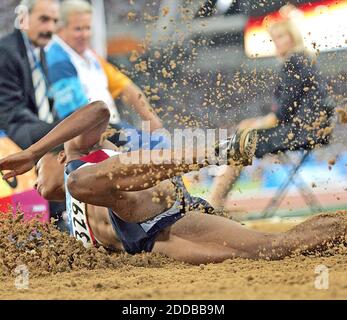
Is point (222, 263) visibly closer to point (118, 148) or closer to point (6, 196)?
point (118, 148)

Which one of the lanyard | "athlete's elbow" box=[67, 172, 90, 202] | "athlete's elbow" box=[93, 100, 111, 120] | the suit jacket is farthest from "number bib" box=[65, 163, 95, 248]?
the lanyard

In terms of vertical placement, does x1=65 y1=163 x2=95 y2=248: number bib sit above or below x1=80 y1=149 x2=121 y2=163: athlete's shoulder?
below

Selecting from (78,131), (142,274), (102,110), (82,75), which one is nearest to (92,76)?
(82,75)

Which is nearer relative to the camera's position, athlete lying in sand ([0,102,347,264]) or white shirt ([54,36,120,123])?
athlete lying in sand ([0,102,347,264])

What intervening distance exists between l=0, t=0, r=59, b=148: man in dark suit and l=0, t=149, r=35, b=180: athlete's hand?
39cm

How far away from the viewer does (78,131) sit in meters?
3.49

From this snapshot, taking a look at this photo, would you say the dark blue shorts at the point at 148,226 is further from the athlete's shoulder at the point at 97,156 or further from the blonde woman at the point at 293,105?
the blonde woman at the point at 293,105

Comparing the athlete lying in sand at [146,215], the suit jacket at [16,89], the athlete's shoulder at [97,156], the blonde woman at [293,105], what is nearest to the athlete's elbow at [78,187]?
the athlete lying in sand at [146,215]

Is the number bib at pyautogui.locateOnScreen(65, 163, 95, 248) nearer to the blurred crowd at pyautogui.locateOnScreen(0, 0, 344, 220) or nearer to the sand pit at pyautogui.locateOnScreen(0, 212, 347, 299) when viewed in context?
the sand pit at pyautogui.locateOnScreen(0, 212, 347, 299)

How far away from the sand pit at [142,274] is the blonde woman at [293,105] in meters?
0.49

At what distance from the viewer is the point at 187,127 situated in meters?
3.59

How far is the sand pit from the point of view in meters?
2.47

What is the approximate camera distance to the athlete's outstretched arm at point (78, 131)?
133 inches
